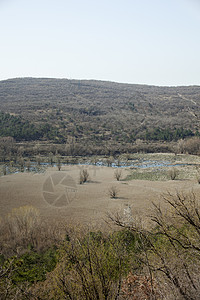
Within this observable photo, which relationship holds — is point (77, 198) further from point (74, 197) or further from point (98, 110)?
point (98, 110)

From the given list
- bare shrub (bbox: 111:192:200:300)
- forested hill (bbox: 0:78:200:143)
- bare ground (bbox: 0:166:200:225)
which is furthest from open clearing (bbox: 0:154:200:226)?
forested hill (bbox: 0:78:200:143)

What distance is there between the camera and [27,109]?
2953 inches

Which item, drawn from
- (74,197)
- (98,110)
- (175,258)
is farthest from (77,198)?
(98,110)

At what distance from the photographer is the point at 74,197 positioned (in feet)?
70.0

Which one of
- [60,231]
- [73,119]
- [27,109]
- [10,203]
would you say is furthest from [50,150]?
[60,231]

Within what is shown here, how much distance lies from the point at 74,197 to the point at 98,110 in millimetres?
66201

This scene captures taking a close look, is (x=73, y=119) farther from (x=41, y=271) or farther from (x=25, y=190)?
(x=41, y=271)

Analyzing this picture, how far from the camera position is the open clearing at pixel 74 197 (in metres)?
16.4

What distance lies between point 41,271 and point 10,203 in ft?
37.2

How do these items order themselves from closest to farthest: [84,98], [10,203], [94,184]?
[10,203] < [94,184] < [84,98]

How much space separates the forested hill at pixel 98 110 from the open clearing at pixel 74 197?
32.2 meters

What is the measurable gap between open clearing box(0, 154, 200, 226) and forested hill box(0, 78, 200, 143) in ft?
106

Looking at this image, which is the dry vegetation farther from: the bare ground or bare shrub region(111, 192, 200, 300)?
bare shrub region(111, 192, 200, 300)

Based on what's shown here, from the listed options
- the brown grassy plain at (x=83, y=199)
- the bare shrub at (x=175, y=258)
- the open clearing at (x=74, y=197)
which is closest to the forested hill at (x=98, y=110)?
the brown grassy plain at (x=83, y=199)
